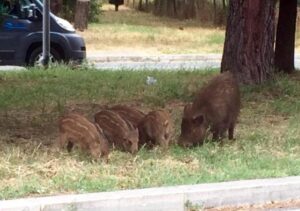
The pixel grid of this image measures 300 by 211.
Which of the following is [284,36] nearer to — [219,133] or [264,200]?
[219,133]

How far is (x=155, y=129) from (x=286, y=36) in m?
5.91

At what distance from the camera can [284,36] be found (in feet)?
42.3

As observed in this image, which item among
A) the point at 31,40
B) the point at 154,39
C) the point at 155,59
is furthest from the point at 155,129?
the point at 154,39

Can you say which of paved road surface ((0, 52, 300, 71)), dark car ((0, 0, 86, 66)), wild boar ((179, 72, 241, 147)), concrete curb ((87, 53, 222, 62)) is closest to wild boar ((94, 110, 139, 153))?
wild boar ((179, 72, 241, 147))

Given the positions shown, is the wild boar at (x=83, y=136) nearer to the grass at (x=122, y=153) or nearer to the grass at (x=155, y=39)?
the grass at (x=122, y=153)

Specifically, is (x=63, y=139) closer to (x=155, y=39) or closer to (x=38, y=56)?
(x=38, y=56)

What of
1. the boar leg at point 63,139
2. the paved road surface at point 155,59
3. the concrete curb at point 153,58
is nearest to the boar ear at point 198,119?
the boar leg at point 63,139

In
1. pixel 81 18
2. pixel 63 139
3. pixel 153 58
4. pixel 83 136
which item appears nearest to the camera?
pixel 83 136

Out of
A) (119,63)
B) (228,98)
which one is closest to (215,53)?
(119,63)

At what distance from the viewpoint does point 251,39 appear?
11070mm

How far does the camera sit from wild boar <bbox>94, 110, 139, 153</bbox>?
7.35m

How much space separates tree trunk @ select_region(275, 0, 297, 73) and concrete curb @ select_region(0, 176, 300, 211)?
21.4 ft

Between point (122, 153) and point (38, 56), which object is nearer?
point (122, 153)

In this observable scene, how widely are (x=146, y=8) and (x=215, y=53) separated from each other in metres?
22.2
